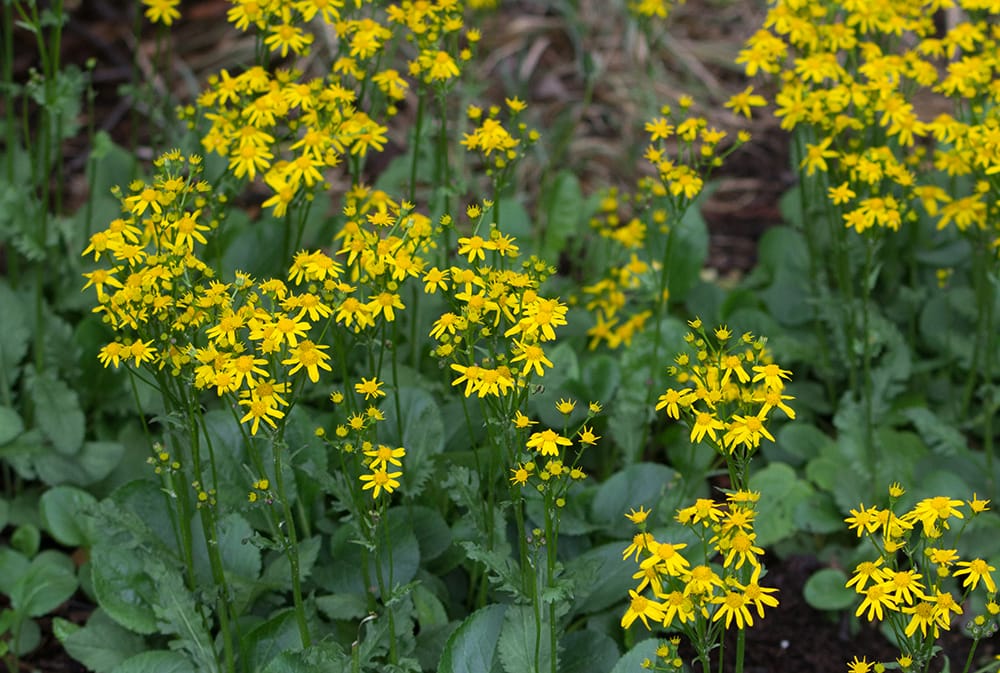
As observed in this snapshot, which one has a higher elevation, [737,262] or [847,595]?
[737,262]

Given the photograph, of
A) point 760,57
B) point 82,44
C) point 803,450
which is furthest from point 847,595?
point 82,44

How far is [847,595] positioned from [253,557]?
1.93 metres

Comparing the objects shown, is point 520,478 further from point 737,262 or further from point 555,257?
point 737,262

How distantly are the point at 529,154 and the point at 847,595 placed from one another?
10.1 feet

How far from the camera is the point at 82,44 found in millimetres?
7246

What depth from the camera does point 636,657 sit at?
11.2ft

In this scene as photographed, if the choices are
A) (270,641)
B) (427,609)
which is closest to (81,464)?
(270,641)

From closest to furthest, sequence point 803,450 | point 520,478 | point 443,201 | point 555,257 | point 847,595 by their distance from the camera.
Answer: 1. point 520,478
2. point 847,595
3. point 443,201
4. point 803,450
5. point 555,257

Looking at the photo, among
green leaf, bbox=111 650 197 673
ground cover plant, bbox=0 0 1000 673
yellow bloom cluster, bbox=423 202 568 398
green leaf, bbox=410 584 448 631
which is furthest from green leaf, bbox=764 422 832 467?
green leaf, bbox=111 650 197 673

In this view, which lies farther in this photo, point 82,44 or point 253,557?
point 82,44

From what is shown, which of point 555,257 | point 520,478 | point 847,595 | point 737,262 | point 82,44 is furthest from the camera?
point 82,44

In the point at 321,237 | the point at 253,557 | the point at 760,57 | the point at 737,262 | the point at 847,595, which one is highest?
the point at 760,57

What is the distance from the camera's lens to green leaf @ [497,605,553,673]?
337 centimetres

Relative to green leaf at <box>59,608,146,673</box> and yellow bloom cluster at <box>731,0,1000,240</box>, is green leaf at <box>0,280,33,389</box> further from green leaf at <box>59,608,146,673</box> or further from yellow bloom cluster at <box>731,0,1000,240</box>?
yellow bloom cluster at <box>731,0,1000,240</box>
